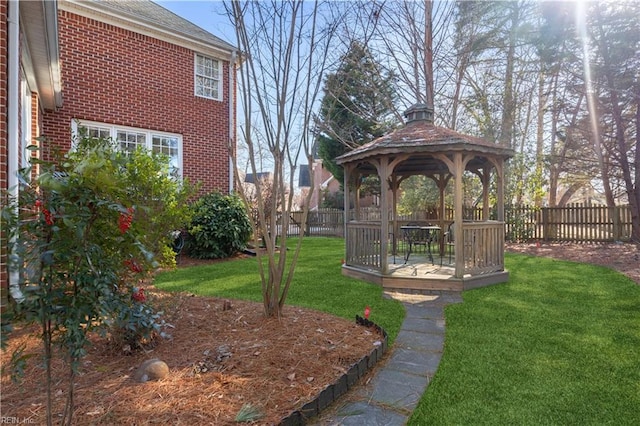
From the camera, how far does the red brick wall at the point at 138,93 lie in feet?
29.0

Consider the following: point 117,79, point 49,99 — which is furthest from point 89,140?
point 117,79

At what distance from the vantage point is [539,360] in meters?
3.49

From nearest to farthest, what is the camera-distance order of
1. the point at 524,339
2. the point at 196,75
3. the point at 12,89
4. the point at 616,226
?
the point at 12,89, the point at 524,339, the point at 196,75, the point at 616,226

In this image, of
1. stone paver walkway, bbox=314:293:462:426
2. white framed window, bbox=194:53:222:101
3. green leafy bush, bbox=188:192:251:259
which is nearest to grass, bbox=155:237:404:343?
stone paver walkway, bbox=314:293:462:426

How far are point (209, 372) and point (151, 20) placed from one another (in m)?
10.3

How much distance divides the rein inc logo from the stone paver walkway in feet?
6.00

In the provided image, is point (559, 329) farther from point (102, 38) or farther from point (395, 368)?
point (102, 38)

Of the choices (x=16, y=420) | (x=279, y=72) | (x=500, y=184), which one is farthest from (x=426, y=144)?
(x=16, y=420)

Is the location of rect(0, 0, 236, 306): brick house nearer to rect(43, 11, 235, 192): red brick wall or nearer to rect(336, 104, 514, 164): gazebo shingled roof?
rect(43, 11, 235, 192): red brick wall

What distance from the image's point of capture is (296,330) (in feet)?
12.9

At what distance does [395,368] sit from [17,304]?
2.91m

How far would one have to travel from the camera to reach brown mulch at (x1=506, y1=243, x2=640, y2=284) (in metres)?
8.34

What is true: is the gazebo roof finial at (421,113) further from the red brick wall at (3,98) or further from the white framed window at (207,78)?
the red brick wall at (3,98)

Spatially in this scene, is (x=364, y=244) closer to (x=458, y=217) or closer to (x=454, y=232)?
(x=454, y=232)
